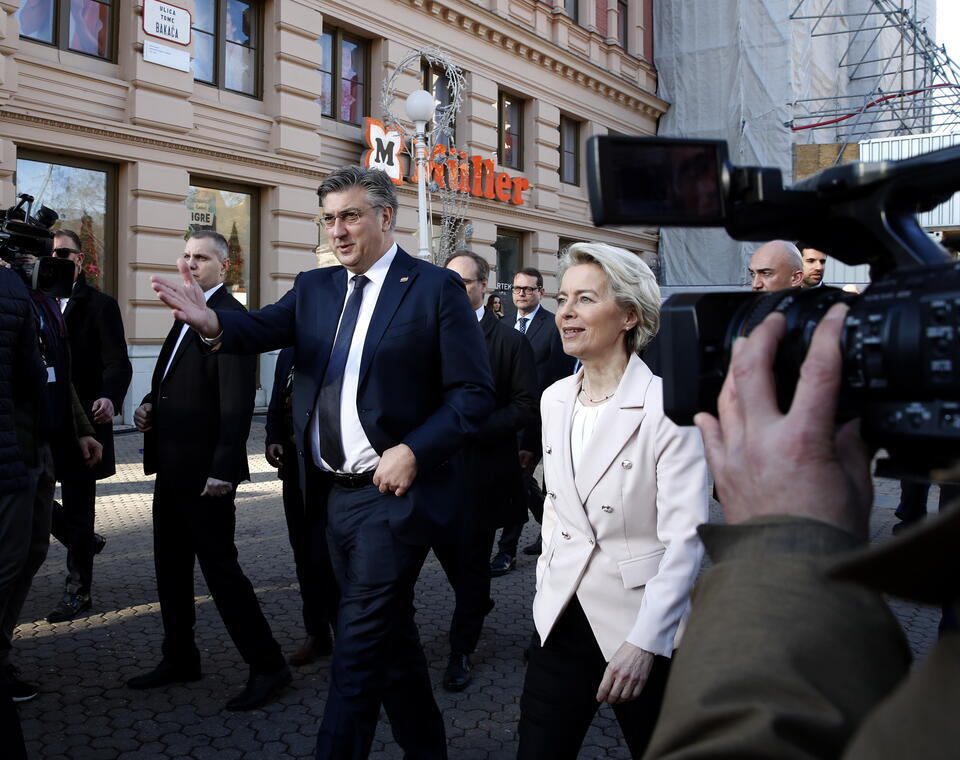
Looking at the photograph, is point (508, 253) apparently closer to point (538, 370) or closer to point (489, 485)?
point (538, 370)

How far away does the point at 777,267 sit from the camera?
463 cm

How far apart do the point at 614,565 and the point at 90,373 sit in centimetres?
413

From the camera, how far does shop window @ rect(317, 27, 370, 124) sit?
14.6 meters

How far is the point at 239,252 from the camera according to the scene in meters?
13.4

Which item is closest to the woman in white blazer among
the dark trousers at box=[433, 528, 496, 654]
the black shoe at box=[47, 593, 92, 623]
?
the dark trousers at box=[433, 528, 496, 654]

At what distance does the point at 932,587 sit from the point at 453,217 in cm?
1536

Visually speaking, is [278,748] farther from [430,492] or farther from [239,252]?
[239,252]

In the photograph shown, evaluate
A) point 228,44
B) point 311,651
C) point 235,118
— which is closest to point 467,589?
point 311,651

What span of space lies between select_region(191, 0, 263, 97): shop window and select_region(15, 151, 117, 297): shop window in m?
2.25

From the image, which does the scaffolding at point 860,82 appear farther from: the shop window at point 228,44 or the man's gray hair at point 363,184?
the man's gray hair at point 363,184

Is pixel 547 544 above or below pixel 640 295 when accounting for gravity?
below

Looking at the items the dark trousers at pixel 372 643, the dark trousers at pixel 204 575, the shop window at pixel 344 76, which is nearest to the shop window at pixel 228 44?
the shop window at pixel 344 76

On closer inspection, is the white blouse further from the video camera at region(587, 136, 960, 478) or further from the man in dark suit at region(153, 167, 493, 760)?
the video camera at region(587, 136, 960, 478)

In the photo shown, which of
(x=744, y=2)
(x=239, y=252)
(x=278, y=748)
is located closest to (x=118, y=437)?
(x=239, y=252)
